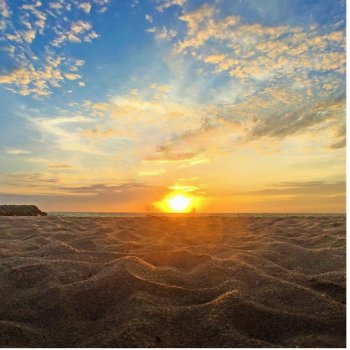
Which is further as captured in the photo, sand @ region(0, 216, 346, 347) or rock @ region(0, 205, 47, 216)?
rock @ region(0, 205, 47, 216)

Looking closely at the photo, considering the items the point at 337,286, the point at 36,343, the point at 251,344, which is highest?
the point at 337,286

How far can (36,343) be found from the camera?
1.76 metres

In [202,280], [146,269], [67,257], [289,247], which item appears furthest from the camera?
[289,247]

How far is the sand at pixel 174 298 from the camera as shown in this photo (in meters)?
1.78

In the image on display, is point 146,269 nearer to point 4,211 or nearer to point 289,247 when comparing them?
point 289,247

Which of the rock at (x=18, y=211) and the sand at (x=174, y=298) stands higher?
the rock at (x=18, y=211)

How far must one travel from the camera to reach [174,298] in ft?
7.61

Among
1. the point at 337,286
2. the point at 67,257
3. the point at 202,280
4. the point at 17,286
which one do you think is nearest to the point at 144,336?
the point at 202,280

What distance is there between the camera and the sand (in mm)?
1779

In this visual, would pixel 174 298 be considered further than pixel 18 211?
No

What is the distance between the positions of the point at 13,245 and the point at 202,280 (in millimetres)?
2783

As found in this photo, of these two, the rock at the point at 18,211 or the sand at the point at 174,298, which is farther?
the rock at the point at 18,211

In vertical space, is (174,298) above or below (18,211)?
below

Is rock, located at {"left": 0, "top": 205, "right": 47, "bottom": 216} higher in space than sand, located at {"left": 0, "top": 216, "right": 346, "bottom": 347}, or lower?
higher
